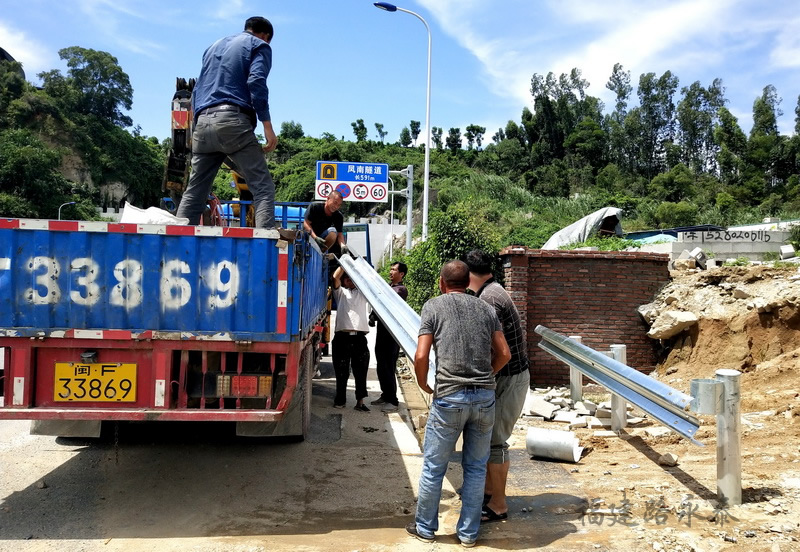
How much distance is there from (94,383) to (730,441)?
4344mm

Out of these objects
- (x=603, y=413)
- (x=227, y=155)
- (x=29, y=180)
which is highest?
(x=29, y=180)

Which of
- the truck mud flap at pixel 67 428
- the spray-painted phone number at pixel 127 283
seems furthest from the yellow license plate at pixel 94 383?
the truck mud flap at pixel 67 428

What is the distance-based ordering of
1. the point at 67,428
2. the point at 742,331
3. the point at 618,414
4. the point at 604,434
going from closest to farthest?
the point at 67,428
the point at 604,434
the point at 618,414
the point at 742,331

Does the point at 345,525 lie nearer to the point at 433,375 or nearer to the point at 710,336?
the point at 433,375

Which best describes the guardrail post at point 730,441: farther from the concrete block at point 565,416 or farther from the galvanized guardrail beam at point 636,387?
the concrete block at point 565,416

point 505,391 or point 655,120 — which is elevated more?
point 655,120

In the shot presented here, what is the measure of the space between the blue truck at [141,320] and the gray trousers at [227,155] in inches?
39.8

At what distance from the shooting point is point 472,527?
386 centimetres

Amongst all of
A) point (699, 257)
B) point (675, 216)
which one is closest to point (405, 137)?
point (675, 216)

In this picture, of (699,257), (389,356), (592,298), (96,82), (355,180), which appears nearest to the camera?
(389,356)

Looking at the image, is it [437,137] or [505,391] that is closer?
[505,391]

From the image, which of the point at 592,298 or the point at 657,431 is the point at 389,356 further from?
the point at 592,298

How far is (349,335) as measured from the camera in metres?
7.81

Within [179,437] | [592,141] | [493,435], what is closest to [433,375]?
[493,435]
